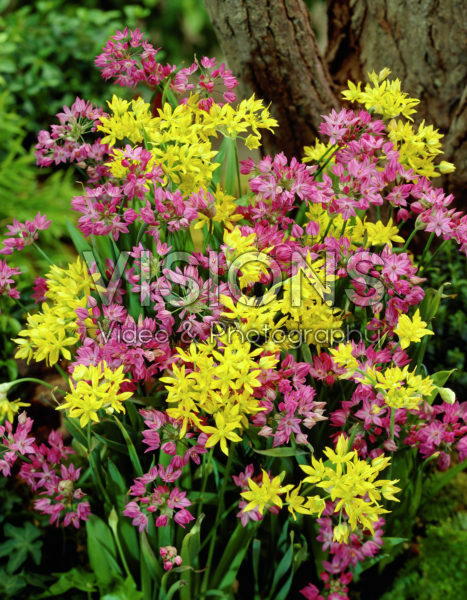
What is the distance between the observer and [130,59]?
1.67m

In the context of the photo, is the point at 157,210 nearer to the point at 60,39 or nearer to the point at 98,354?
Result: the point at 98,354

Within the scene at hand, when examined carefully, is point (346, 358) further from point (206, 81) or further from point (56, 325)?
point (206, 81)

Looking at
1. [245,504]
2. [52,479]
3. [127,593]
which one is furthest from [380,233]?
[127,593]

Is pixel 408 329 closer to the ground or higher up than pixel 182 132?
closer to the ground

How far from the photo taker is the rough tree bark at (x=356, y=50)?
7.23 ft

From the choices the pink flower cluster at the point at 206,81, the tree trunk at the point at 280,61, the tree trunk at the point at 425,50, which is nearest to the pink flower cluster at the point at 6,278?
the pink flower cluster at the point at 206,81

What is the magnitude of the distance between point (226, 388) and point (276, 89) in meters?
1.55

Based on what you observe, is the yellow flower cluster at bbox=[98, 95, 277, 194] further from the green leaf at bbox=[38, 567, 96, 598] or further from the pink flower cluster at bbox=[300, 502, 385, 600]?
the green leaf at bbox=[38, 567, 96, 598]

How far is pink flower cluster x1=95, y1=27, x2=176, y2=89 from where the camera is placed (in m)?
1.66

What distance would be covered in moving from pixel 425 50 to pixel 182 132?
4.44ft

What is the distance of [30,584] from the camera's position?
6.21ft

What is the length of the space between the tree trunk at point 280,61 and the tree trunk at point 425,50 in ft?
0.85

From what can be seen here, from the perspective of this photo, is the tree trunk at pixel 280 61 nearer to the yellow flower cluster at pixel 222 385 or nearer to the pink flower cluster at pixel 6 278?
the pink flower cluster at pixel 6 278

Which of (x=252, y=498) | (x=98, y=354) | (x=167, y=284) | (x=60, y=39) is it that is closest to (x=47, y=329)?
(x=98, y=354)
